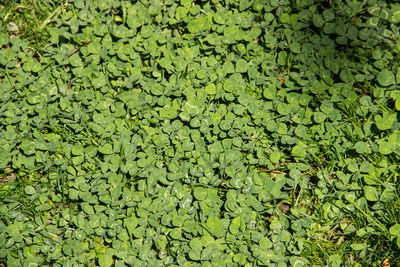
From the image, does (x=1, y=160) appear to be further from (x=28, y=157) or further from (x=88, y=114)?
(x=88, y=114)

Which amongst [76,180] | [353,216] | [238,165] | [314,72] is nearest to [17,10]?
[76,180]

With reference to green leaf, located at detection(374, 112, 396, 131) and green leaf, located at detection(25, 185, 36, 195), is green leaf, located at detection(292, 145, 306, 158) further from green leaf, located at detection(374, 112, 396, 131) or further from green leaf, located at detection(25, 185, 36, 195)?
green leaf, located at detection(25, 185, 36, 195)

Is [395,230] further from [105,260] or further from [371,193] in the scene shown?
[105,260]

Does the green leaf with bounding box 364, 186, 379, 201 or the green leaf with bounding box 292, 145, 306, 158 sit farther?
the green leaf with bounding box 292, 145, 306, 158

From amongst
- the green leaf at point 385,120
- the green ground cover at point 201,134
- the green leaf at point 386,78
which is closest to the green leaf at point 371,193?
the green ground cover at point 201,134

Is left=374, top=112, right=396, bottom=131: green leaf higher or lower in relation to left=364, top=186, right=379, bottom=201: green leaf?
higher

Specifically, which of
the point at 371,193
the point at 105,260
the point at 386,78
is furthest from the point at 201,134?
the point at 386,78

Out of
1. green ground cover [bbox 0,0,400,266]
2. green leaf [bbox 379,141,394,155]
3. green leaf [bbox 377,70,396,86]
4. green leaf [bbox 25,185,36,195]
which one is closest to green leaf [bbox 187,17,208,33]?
green ground cover [bbox 0,0,400,266]

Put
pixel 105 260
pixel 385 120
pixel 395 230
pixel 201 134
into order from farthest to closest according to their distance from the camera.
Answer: pixel 201 134
pixel 385 120
pixel 105 260
pixel 395 230

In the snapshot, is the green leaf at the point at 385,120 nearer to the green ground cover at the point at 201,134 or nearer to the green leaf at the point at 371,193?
the green ground cover at the point at 201,134
